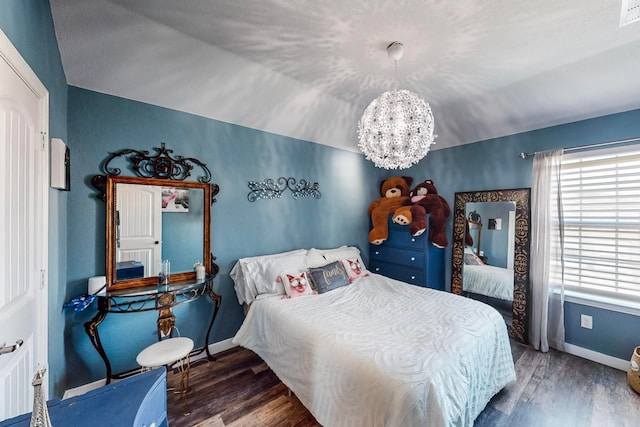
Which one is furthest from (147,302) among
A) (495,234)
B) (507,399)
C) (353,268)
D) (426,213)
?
(495,234)

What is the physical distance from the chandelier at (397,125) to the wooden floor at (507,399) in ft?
6.61

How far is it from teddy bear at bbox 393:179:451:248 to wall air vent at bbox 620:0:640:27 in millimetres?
2085

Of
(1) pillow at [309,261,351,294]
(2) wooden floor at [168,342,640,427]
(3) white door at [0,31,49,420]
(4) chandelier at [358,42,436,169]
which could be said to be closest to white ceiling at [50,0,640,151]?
(4) chandelier at [358,42,436,169]

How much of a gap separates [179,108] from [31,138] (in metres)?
1.32

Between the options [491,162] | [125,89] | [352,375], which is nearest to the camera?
[352,375]

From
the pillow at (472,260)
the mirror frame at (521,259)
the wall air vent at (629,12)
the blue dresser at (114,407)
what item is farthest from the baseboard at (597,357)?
the blue dresser at (114,407)

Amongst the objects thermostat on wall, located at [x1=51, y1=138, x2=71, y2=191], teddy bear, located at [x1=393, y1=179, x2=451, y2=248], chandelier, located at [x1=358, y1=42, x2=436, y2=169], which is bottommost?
teddy bear, located at [x1=393, y1=179, x2=451, y2=248]

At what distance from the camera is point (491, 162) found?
3.12m

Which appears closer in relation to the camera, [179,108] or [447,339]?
[447,339]

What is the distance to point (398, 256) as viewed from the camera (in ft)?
11.5

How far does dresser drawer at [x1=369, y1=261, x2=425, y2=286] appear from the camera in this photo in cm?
327

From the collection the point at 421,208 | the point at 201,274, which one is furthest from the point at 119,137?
the point at 421,208

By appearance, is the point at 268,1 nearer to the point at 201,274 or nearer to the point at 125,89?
the point at 125,89

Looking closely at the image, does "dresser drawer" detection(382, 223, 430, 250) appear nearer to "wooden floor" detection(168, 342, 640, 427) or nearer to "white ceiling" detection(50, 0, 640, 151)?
"wooden floor" detection(168, 342, 640, 427)
